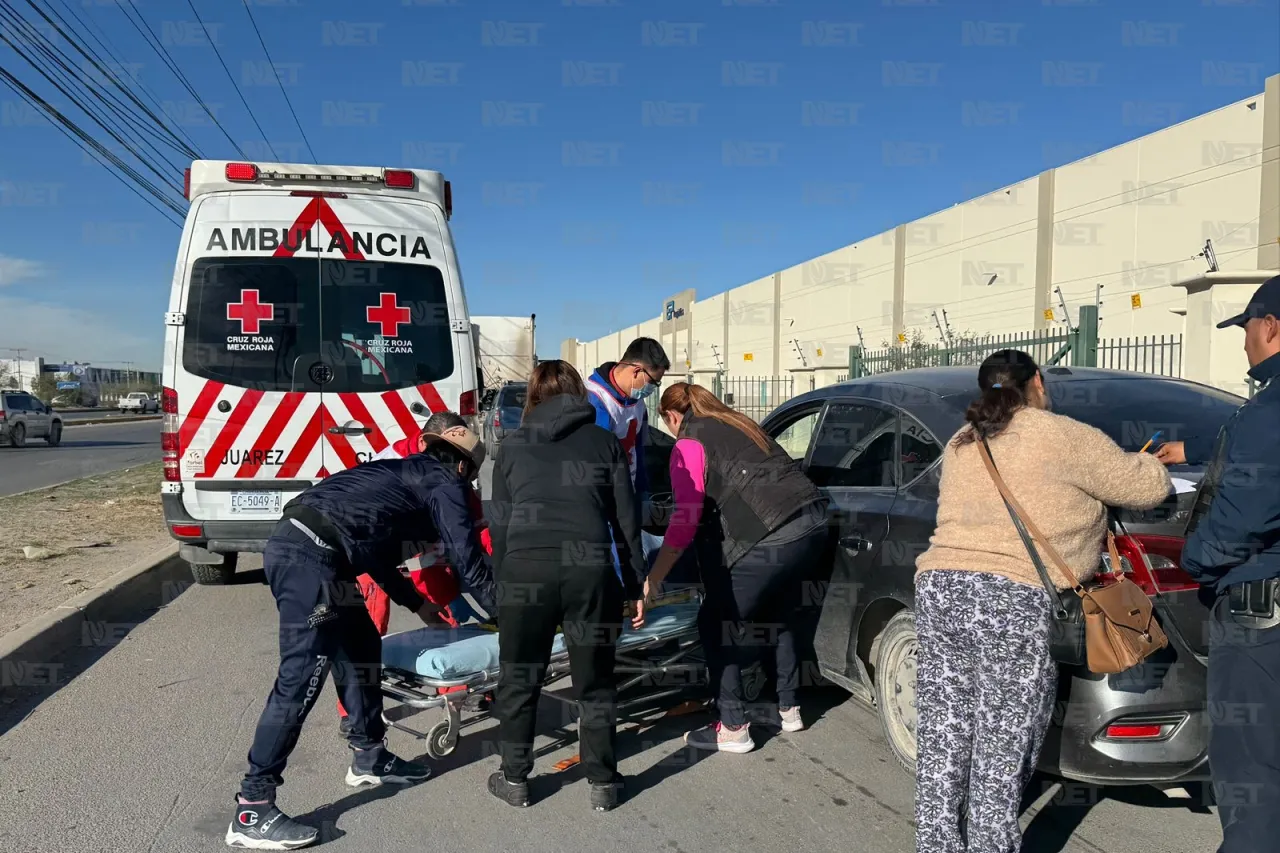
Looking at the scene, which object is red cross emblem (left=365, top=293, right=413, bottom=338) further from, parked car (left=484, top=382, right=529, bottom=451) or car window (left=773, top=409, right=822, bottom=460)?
parked car (left=484, top=382, right=529, bottom=451)

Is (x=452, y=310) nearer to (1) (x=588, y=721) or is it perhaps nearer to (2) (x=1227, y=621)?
(1) (x=588, y=721)

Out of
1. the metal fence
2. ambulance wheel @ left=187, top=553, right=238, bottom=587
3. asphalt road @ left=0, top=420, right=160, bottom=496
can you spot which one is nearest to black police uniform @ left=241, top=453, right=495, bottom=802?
ambulance wheel @ left=187, top=553, right=238, bottom=587

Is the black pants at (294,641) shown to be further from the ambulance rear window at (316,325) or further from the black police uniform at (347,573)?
the ambulance rear window at (316,325)

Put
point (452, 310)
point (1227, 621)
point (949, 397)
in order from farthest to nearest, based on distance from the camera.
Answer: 1. point (452, 310)
2. point (949, 397)
3. point (1227, 621)

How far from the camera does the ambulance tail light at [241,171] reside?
6.21 metres

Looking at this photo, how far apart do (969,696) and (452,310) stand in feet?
15.4

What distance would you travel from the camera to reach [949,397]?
389 centimetres

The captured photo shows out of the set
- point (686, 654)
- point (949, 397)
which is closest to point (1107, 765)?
point (949, 397)

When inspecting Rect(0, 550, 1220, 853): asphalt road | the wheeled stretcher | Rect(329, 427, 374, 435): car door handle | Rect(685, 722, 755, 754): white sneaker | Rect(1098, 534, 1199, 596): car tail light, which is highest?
Rect(329, 427, 374, 435): car door handle

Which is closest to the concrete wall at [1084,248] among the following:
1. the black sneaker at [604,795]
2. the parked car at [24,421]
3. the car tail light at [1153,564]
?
the car tail light at [1153,564]

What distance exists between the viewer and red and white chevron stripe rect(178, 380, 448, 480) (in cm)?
611

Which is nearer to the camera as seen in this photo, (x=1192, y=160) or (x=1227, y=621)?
(x=1227, y=621)

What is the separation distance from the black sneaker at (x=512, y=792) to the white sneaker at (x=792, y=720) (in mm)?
1421

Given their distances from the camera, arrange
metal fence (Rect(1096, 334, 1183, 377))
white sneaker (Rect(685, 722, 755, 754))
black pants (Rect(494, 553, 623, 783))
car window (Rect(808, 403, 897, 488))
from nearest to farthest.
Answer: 1. black pants (Rect(494, 553, 623, 783))
2. white sneaker (Rect(685, 722, 755, 754))
3. car window (Rect(808, 403, 897, 488))
4. metal fence (Rect(1096, 334, 1183, 377))
